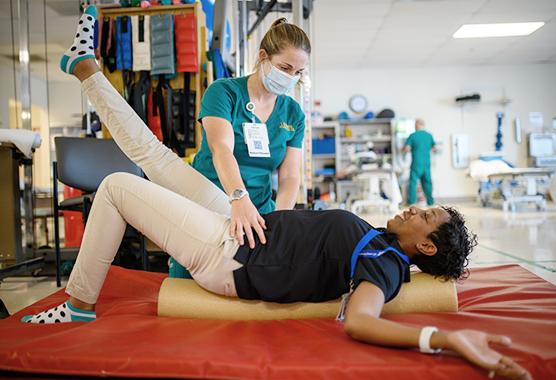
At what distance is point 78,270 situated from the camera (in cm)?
122

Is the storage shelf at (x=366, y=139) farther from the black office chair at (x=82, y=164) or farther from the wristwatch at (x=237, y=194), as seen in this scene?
the wristwatch at (x=237, y=194)

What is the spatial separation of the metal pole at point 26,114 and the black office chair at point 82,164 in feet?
1.00

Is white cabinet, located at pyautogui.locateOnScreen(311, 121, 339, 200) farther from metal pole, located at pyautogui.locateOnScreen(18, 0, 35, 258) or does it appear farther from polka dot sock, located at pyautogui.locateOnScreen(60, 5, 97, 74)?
polka dot sock, located at pyautogui.locateOnScreen(60, 5, 97, 74)

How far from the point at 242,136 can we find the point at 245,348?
3.11 feet

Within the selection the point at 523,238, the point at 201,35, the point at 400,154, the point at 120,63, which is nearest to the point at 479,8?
the point at 400,154

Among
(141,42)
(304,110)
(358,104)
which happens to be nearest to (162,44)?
(141,42)

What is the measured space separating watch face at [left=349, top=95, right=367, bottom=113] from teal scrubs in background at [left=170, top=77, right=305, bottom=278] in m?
7.68

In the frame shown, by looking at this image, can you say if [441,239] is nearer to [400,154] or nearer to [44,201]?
[44,201]

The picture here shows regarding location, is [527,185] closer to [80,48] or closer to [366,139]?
[366,139]

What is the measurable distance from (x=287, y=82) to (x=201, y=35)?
2234mm

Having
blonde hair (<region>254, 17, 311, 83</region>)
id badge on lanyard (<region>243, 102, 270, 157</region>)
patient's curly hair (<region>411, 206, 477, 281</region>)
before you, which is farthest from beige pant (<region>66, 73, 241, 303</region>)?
blonde hair (<region>254, 17, 311, 83</region>)

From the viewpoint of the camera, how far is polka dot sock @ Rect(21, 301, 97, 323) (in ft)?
4.07

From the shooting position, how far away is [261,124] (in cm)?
173

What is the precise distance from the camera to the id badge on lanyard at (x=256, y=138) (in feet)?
5.50
